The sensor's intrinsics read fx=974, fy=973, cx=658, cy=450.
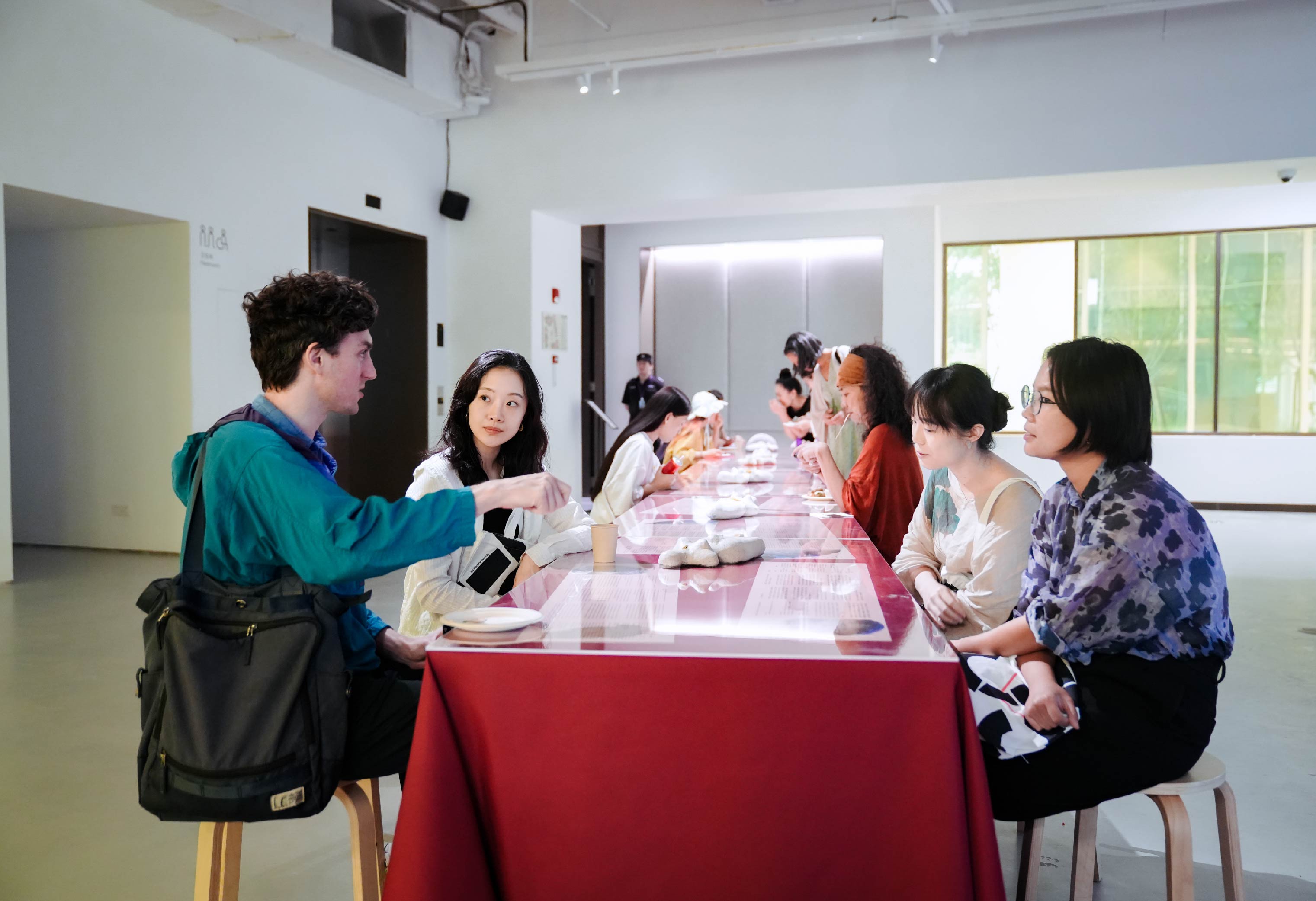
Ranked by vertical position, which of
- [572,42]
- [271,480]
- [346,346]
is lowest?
[271,480]

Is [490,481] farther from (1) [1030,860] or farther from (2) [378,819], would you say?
(1) [1030,860]

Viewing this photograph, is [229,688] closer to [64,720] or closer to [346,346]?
[346,346]

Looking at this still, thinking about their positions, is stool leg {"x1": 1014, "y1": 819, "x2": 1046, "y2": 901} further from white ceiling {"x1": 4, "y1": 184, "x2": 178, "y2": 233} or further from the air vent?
the air vent

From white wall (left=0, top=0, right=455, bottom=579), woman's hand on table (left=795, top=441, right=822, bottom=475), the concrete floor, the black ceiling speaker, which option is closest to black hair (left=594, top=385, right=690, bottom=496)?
woman's hand on table (left=795, top=441, right=822, bottom=475)

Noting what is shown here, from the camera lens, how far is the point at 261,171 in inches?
254

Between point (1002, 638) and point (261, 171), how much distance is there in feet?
19.9

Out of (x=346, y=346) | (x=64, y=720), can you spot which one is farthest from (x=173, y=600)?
(x=64, y=720)

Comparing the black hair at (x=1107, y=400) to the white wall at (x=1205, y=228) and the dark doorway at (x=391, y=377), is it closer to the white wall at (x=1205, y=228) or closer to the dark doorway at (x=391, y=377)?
the dark doorway at (x=391, y=377)

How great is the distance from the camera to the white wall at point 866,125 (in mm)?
6324

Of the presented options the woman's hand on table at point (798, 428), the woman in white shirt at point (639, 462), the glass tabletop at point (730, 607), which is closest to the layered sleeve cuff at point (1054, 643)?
the glass tabletop at point (730, 607)

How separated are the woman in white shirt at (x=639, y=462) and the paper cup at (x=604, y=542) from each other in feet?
5.77

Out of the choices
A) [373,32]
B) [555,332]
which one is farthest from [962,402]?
[555,332]

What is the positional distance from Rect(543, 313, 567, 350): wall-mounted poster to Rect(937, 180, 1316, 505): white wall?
12.7 feet

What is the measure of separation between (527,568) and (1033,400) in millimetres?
1248
